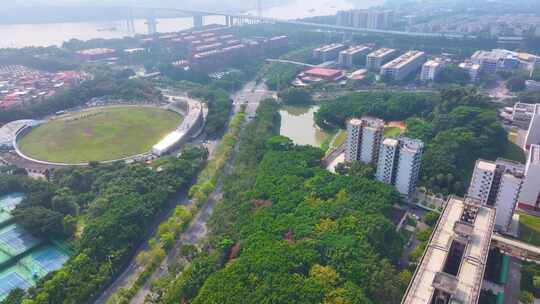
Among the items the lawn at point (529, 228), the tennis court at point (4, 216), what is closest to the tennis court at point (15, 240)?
the tennis court at point (4, 216)

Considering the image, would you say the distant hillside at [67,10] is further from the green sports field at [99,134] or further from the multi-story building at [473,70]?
the multi-story building at [473,70]

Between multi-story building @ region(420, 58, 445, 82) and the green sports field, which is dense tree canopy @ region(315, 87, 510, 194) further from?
the green sports field

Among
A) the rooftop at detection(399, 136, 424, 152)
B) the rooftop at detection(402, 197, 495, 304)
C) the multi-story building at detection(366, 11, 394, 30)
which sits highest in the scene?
the multi-story building at detection(366, 11, 394, 30)

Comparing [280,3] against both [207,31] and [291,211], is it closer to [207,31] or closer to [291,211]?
[207,31]

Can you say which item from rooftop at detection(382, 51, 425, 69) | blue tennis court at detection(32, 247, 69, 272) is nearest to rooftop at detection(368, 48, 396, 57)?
rooftop at detection(382, 51, 425, 69)

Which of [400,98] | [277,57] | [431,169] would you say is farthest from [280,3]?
[431,169]

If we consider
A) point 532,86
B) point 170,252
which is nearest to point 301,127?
point 170,252
